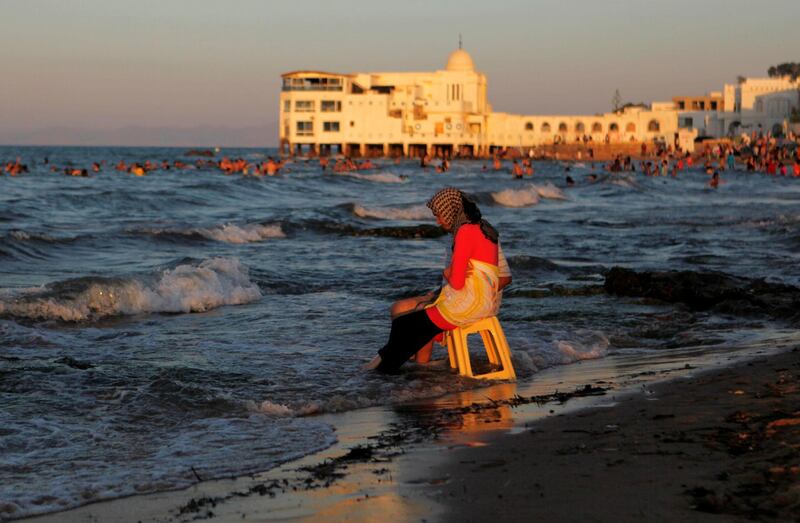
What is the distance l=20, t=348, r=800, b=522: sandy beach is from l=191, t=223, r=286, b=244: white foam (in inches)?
590

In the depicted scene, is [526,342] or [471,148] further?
[471,148]

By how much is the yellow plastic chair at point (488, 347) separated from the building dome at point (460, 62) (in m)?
97.4

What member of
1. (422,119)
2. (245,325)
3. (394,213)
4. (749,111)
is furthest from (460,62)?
(245,325)

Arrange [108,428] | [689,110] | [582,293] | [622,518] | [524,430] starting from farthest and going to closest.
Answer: [689,110] < [582,293] < [108,428] < [524,430] < [622,518]

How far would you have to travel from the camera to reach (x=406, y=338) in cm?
768

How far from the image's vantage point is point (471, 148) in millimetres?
104062

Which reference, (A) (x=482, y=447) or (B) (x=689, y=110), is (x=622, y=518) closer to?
(A) (x=482, y=447)

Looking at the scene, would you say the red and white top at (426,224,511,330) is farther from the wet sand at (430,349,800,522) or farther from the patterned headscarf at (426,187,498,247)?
the wet sand at (430,349,800,522)

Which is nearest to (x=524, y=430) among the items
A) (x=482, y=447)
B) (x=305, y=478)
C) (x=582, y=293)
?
(x=482, y=447)

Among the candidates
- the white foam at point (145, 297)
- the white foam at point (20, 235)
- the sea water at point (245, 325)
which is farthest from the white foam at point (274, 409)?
the white foam at point (20, 235)

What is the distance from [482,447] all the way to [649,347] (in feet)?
13.9

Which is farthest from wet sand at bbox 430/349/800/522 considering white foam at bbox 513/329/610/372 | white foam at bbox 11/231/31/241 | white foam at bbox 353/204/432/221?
white foam at bbox 353/204/432/221

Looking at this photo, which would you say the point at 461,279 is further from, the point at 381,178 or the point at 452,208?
the point at 381,178

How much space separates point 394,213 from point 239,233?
8.50 metres
